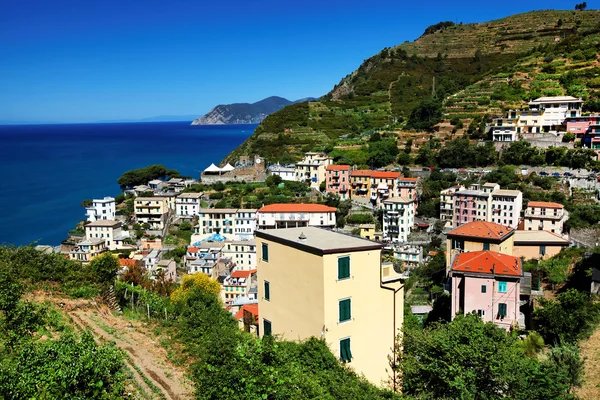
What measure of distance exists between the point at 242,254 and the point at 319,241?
99.0ft

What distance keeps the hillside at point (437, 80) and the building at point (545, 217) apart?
24131mm

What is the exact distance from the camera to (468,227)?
2620 cm

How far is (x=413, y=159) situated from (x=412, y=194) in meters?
10.6

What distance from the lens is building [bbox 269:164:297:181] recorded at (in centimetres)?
5435

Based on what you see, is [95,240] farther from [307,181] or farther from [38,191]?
[38,191]

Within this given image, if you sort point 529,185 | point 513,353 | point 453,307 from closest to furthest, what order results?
point 513,353 → point 453,307 → point 529,185

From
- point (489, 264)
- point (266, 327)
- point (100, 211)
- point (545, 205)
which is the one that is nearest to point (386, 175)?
point (545, 205)

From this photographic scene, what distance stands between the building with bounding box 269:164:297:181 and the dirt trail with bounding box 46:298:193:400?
42.3m

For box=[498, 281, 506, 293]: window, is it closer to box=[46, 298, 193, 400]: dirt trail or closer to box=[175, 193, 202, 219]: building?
box=[46, 298, 193, 400]: dirt trail

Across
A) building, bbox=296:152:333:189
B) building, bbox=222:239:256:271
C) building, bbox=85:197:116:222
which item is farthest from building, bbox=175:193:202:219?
building, bbox=296:152:333:189

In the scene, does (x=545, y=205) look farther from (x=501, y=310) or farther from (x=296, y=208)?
(x=296, y=208)

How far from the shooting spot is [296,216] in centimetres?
4116

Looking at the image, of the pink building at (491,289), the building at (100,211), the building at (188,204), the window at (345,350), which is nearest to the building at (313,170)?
the building at (188,204)

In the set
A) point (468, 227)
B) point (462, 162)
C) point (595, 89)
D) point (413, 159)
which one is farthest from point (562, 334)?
point (595, 89)
